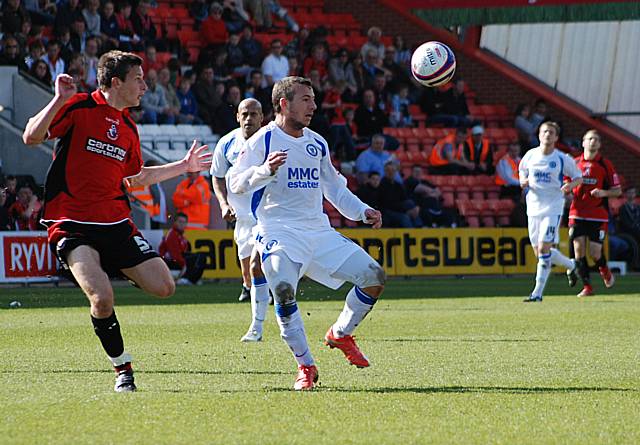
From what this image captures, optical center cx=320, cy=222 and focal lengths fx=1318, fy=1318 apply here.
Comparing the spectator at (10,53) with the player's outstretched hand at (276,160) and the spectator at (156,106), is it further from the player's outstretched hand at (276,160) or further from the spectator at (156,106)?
the player's outstretched hand at (276,160)

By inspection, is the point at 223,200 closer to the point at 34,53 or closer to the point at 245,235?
the point at 245,235

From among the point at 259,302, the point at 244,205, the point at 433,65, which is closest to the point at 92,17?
the point at 433,65

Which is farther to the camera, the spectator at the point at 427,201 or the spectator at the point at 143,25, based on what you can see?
the spectator at the point at 143,25

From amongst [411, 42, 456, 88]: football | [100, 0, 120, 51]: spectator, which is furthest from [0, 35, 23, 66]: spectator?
[411, 42, 456, 88]: football

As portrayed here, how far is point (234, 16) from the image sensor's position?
101 feet

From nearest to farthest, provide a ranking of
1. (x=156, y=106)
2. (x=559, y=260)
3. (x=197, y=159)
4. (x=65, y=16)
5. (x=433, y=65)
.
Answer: (x=197, y=159) < (x=433, y=65) < (x=559, y=260) < (x=65, y=16) < (x=156, y=106)

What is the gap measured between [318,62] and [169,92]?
15.6ft

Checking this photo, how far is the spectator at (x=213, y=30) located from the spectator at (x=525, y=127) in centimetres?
752

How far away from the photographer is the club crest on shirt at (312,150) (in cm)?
939

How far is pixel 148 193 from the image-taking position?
83.9ft

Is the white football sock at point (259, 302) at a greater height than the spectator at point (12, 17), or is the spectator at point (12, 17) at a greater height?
the spectator at point (12, 17)

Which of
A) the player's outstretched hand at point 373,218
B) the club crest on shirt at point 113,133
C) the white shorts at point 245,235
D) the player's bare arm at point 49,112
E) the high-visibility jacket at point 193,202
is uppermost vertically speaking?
the player's bare arm at point 49,112

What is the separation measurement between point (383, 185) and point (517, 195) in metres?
4.17

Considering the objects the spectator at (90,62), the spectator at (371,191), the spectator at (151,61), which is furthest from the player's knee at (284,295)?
the spectator at (151,61)
